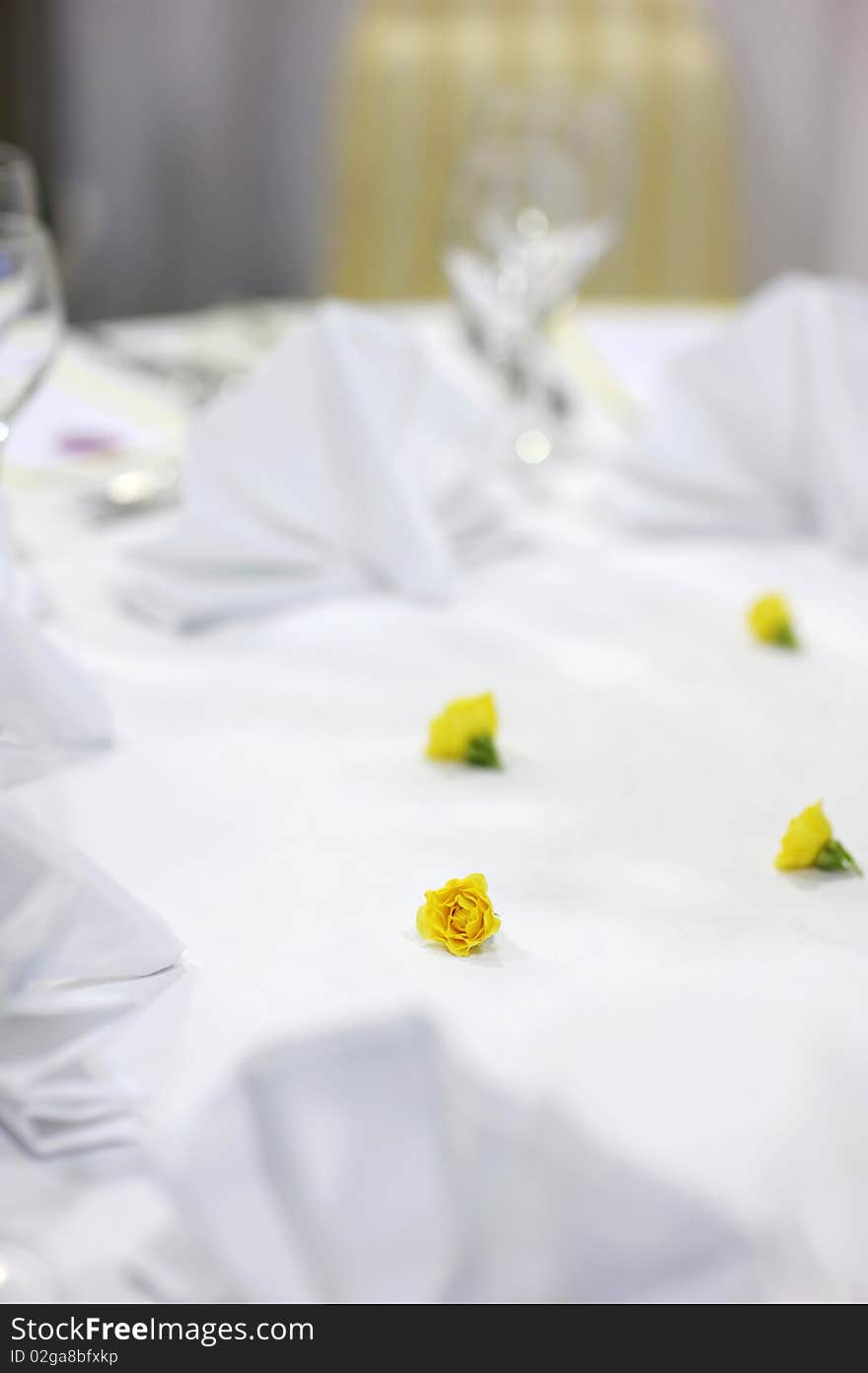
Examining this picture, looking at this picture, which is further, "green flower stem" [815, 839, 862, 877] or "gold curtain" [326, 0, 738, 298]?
"gold curtain" [326, 0, 738, 298]

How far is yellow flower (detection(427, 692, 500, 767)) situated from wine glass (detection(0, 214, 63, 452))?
12.6 inches

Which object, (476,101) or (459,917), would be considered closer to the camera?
(459,917)

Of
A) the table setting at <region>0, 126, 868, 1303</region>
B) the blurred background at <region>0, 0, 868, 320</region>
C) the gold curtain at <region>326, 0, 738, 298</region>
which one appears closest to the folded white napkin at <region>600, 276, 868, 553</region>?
the table setting at <region>0, 126, 868, 1303</region>

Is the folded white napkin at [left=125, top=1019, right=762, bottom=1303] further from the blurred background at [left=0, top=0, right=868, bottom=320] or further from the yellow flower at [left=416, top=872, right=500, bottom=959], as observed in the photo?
the blurred background at [left=0, top=0, right=868, bottom=320]

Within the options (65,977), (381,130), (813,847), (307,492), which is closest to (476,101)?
(381,130)

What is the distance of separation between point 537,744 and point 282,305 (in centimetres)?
104

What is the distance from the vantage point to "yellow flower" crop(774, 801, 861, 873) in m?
0.63

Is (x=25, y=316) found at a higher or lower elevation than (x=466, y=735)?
higher

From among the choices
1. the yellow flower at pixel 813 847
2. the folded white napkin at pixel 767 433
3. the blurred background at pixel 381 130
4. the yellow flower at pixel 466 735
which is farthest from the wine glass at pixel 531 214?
the blurred background at pixel 381 130

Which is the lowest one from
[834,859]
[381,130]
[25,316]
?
[381,130]

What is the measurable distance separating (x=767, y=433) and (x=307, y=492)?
1.23 feet

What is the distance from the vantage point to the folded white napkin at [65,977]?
51 cm

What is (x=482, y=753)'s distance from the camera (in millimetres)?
722

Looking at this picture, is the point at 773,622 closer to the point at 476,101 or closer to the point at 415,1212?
the point at 415,1212
